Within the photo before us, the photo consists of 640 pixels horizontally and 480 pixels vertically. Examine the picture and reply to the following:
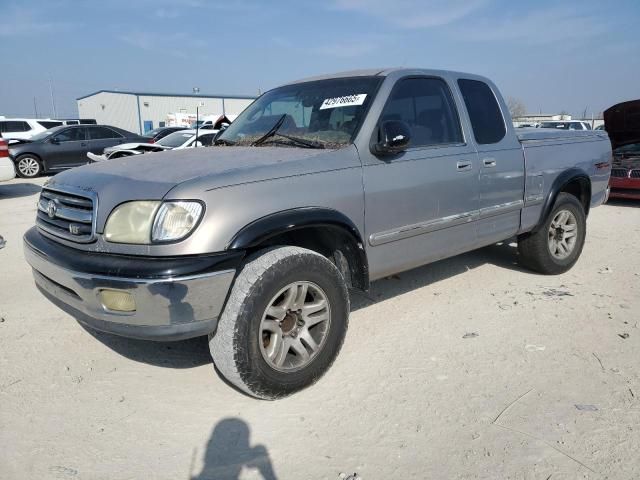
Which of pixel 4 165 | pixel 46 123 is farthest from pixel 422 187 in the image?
pixel 46 123

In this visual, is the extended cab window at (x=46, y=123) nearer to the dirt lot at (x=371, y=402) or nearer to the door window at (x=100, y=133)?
the door window at (x=100, y=133)

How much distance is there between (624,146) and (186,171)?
9.69m

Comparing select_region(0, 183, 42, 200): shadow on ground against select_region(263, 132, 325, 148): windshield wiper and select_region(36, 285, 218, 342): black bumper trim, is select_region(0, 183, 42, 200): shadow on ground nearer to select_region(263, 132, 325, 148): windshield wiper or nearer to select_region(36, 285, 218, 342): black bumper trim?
select_region(263, 132, 325, 148): windshield wiper

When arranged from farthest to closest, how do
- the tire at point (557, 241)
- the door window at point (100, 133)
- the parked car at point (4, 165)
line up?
the door window at point (100, 133), the parked car at point (4, 165), the tire at point (557, 241)

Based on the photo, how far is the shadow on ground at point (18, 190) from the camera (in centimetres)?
1041

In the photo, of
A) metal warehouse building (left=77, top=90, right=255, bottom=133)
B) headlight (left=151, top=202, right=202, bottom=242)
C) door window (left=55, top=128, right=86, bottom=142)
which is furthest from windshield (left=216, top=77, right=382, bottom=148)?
metal warehouse building (left=77, top=90, right=255, bottom=133)

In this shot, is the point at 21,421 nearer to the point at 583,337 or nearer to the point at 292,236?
the point at 292,236

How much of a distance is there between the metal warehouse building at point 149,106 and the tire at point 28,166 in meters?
31.2

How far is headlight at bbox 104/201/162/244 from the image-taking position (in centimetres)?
242

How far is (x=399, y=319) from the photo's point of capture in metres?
3.82

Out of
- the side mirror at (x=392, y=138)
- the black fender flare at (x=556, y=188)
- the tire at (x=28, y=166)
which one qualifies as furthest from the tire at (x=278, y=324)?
the tire at (x=28, y=166)

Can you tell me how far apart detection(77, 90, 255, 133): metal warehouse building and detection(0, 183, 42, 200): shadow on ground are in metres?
32.9

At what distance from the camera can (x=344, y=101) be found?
337 cm

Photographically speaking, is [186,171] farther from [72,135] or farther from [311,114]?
[72,135]
